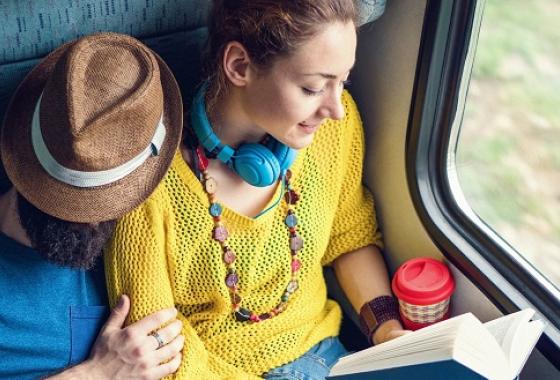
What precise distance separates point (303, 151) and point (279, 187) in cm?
11

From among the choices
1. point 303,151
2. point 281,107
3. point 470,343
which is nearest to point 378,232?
point 303,151

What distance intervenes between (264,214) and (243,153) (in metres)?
0.16

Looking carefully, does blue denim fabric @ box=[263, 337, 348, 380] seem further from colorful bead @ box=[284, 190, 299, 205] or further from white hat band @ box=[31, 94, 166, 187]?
white hat band @ box=[31, 94, 166, 187]

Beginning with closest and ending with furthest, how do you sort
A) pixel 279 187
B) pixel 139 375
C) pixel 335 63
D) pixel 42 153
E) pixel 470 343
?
pixel 470 343 < pixel 42 153 < pixel 335 63 < pixel 139 375 < pixel 279 187

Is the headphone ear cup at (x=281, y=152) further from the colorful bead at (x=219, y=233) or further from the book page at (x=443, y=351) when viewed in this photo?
the book page at (x=443, y=351)

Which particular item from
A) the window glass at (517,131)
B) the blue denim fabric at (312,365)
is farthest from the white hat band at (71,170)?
the window glass at (517,131)

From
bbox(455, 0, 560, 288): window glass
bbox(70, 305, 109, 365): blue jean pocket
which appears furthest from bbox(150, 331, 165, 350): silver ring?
bbox(455, 0, 560, 288): window glass

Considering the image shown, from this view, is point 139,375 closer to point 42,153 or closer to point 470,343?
point 42,153

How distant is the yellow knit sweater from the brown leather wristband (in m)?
0.10

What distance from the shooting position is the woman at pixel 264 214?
5.08 ft

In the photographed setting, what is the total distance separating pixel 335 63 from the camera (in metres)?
1.54

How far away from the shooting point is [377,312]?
194cm

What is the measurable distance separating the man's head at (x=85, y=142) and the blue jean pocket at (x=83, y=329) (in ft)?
0.64

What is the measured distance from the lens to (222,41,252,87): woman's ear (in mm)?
1563
